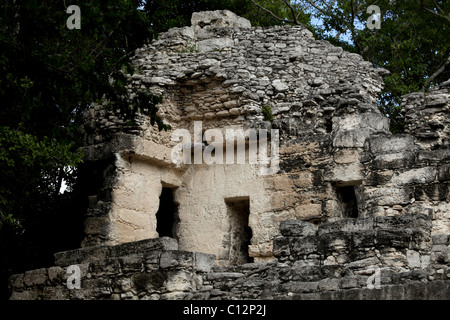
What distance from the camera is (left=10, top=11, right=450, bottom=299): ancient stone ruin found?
11062mm

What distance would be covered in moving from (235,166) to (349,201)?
2014 mm

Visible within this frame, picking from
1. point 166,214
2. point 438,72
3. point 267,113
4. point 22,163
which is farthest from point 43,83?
point 438,72

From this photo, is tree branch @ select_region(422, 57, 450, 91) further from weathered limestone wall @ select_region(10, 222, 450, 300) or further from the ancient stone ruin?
weathered limestone wall @ select_region(10, 222, 450, 300)

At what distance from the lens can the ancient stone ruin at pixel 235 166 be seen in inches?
436

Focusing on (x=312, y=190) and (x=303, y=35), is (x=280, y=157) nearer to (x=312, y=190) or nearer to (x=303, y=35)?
(x=312, y=190)

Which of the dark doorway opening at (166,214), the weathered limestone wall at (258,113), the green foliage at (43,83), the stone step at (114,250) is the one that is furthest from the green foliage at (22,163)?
the dark doorway opening at (166,214)

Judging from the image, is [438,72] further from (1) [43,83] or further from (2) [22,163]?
(1) [43,83]

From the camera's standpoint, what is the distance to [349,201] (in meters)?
13.3

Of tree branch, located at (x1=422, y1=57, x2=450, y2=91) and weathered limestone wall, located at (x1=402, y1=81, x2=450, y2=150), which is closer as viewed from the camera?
weathered limestone wall, located at (x1=402, y1=81, x2=450, y2=150)

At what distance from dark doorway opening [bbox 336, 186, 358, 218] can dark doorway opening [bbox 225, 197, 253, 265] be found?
1.62 meters

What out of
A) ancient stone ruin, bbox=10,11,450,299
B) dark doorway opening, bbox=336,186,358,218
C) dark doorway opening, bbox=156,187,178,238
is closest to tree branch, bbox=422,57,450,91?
ancient stone ruin, bbox=10,11,450,299

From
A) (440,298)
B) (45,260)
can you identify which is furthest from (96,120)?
(440,298)

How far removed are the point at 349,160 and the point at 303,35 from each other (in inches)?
116

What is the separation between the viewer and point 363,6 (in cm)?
2128
